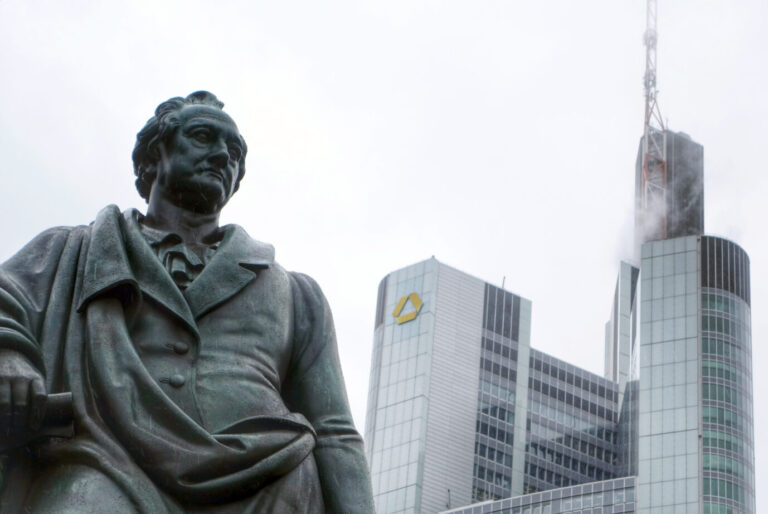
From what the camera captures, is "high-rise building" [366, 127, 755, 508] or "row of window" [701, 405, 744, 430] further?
"row of window" [701, 405, 744, 430]

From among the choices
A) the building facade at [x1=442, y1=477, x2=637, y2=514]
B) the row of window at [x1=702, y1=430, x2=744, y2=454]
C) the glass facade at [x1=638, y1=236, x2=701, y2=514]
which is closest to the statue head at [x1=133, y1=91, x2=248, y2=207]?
the glass facade at [x1=638, y1=236, x2=701, y2=514]

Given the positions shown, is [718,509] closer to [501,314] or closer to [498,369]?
[498,369]

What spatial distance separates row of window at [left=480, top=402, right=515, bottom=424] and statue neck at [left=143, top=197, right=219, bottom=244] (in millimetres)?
159644

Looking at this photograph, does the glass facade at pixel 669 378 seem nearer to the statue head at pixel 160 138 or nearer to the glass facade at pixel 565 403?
the glass facade at pixel 565 403

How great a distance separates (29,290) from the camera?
7711 millimetres

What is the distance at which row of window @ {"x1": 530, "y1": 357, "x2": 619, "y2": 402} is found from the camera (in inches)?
6964

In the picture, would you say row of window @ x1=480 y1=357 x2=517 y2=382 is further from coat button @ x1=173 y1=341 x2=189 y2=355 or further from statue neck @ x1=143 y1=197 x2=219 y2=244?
coat button @ x1=173 y1=341 x2=189 y2=355

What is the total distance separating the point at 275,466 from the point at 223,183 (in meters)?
1.72

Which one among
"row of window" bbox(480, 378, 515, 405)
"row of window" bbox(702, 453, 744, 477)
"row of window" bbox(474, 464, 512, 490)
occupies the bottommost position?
"row of window" bbox(702, 453, 744, 477)

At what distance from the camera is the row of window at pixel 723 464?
137 m

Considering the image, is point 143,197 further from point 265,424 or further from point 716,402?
point 716,402

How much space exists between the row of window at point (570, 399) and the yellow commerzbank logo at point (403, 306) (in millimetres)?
15343

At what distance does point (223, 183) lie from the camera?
27.4 feet

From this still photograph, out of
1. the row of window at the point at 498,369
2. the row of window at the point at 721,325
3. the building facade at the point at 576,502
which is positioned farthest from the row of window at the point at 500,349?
the row of window at the point at 721,325
